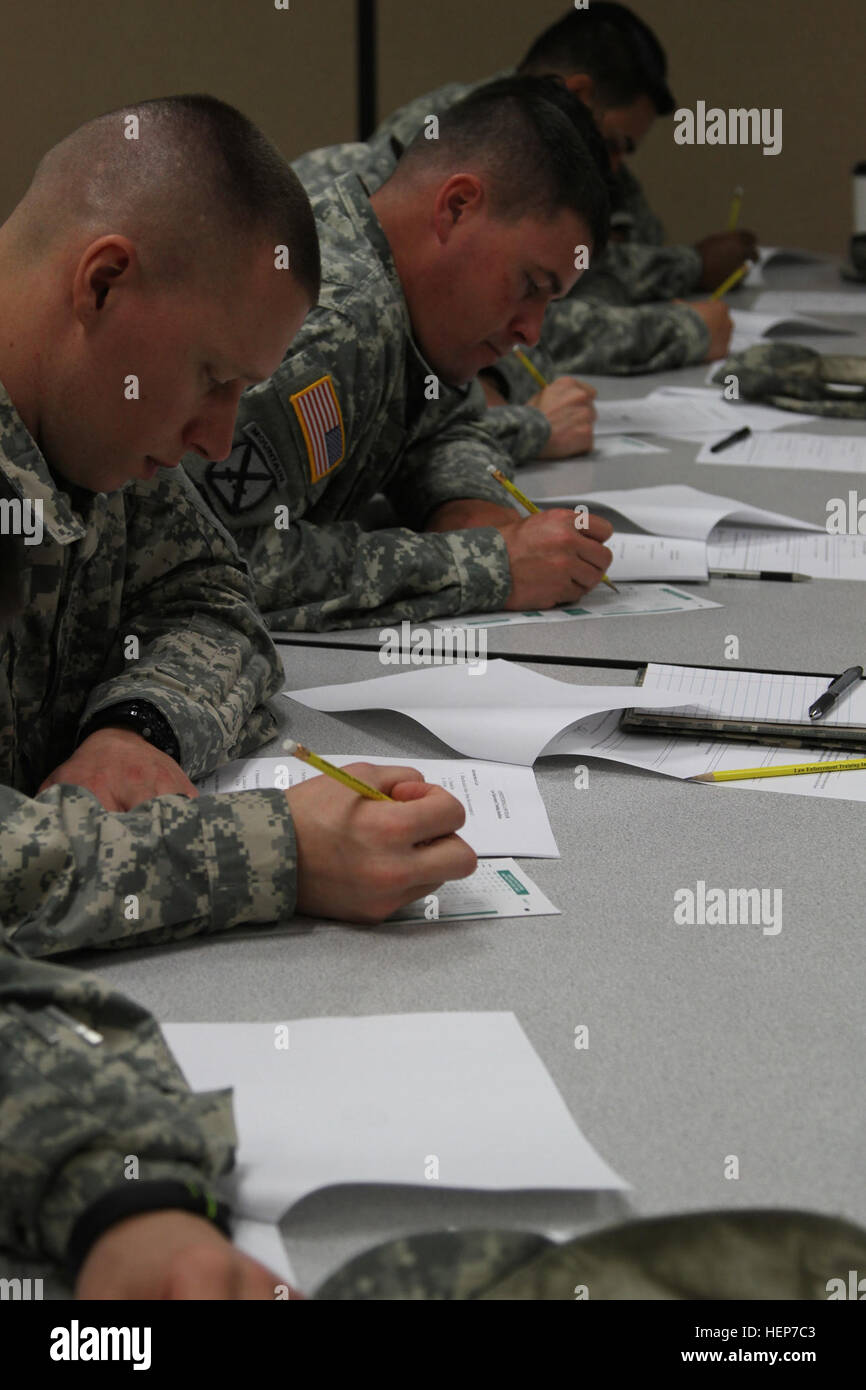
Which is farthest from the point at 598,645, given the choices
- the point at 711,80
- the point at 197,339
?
the point at 711,80

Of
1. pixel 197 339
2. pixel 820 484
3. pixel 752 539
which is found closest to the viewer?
pixel 197 339

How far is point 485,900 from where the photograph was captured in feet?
3.13

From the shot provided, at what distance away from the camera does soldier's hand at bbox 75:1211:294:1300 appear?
1.90 feet

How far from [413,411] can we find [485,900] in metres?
0.97

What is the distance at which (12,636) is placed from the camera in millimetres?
1098

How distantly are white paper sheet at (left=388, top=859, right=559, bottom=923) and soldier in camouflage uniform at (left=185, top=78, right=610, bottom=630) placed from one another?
1.86 ft

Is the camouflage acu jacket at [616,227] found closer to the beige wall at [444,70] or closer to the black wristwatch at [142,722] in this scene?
the beige wall at [444,70]

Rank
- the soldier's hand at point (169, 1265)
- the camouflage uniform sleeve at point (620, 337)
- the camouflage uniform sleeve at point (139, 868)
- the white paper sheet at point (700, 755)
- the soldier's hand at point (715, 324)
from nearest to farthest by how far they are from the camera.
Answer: the soldier's hand at point (169, 1265) < the camouflage uniform sleeve at point (139, 868) < the white paper sheet at point (700, 755) < the camouflage uniform sleeve at point (620, 337) < the soldier's hand at point (715, 324)

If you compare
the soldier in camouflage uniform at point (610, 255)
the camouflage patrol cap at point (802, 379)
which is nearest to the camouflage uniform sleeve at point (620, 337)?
the soldier in camouflage uniform at point (610, 255)

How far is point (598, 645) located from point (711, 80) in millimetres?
3286

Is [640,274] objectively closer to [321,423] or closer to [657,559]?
[657,559]

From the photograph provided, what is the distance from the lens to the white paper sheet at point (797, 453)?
212 cm

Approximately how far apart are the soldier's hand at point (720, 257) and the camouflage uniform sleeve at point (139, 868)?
2.85 meters

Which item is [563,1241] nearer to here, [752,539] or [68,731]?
[68,731]
